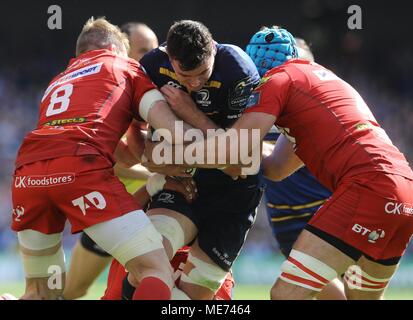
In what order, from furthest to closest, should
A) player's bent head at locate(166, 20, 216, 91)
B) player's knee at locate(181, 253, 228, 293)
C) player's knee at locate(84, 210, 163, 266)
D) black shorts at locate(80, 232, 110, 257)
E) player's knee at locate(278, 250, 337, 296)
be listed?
black shorts at locate(80, 232, 110, 257), player's knee at locate(181, 253, 228, 293), player's bent head at locate(166, 20, 216, 91), player's knee at locate(278, 250, 337, 296), player's knee at locate(84, 210, 163, 266)

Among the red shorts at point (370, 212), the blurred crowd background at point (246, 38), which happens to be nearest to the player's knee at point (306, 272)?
the red shorts at point (370, 212)

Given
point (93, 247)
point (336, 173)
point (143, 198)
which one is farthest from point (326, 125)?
point (93, 247)

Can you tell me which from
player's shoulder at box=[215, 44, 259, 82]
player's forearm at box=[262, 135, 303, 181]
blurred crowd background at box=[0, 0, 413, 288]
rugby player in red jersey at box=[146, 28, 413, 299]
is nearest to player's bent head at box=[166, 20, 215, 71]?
player's shoulder at box=[215, 44, 259, 82]

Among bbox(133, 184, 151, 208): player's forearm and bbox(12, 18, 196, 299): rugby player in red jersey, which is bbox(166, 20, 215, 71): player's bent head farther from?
bbox(133, 184, 151, 208): player's forearm

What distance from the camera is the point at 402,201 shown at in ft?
15.1

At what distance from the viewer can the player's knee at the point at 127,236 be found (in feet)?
14.8

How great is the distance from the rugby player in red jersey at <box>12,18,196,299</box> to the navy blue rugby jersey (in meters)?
0.16

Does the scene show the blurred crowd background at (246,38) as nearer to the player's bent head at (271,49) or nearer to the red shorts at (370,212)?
the player's bent head at (271,49)

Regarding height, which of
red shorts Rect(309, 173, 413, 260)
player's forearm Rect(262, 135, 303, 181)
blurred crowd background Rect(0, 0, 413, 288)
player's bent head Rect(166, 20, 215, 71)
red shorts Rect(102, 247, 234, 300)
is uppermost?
player's bent head Rect(166, 20, 215, 71)

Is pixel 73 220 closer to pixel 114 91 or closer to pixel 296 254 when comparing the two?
pixel 114 91

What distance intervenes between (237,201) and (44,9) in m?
10.6

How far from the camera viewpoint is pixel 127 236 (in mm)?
4488

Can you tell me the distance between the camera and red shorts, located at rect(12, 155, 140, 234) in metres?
4.51
